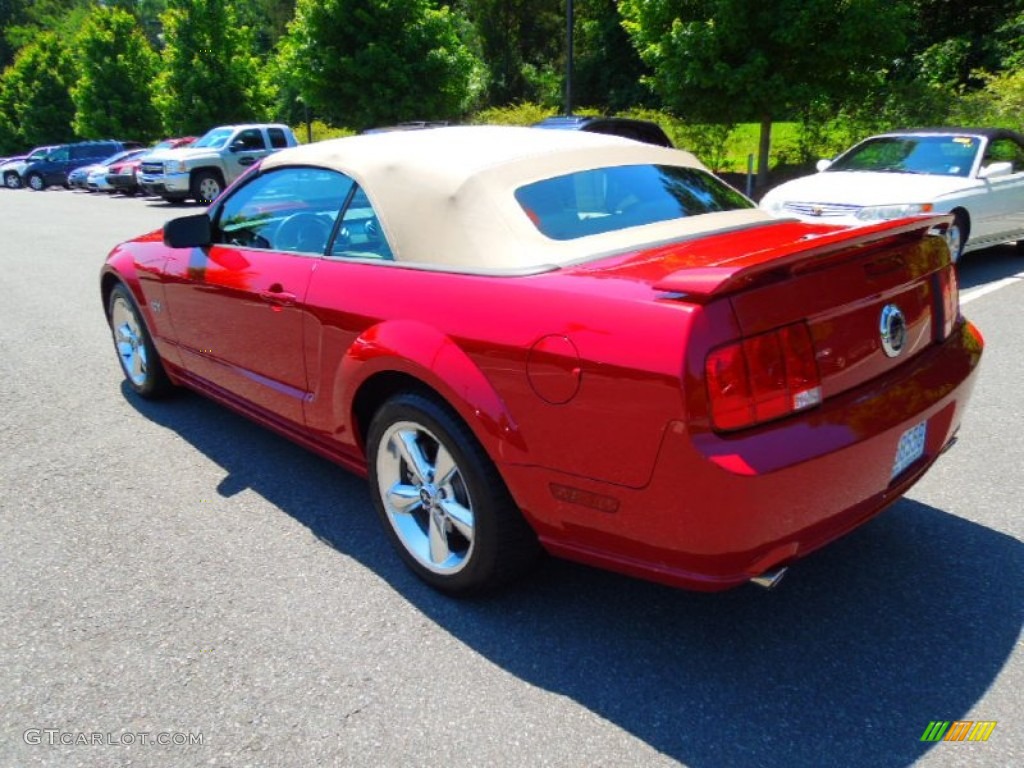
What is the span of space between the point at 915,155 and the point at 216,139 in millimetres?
16832

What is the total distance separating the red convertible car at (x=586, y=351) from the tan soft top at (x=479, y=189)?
12 millimetres

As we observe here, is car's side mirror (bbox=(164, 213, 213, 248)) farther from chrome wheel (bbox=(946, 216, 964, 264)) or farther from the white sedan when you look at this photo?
chrome wheel (bbox=(946, 216, 964, 264))

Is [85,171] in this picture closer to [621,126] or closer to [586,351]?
[621,126]

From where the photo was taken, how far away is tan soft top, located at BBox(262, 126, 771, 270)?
2.79 m

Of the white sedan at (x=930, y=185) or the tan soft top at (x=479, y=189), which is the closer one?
the tan soft top at (x=479, y=189)

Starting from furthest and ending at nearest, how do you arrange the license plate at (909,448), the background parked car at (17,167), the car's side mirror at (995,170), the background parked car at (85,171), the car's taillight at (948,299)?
the background parked car at (17,167) → the background parked car at (85,171) → the car's side mirror at (995,170) → the car's taillight at (948,299) → the license plate at (909,448)

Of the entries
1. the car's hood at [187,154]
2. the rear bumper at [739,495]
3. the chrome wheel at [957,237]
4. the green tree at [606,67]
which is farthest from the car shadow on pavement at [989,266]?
the green tree at [606,67]

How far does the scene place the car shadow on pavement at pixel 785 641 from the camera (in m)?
2.26

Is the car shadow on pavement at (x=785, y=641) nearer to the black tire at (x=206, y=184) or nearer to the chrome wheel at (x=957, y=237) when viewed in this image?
the chrome wheel at (x=957, y=237)

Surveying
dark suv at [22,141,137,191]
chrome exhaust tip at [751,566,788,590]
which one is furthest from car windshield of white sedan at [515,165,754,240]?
dark suv at [22,141,137,191]

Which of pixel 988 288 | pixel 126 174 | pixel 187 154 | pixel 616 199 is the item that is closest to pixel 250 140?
pixel 187 154

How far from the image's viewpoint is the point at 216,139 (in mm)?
20266

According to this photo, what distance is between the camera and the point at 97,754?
2.29 metres

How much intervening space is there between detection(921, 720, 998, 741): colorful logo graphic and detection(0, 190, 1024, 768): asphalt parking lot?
0.07 feet
